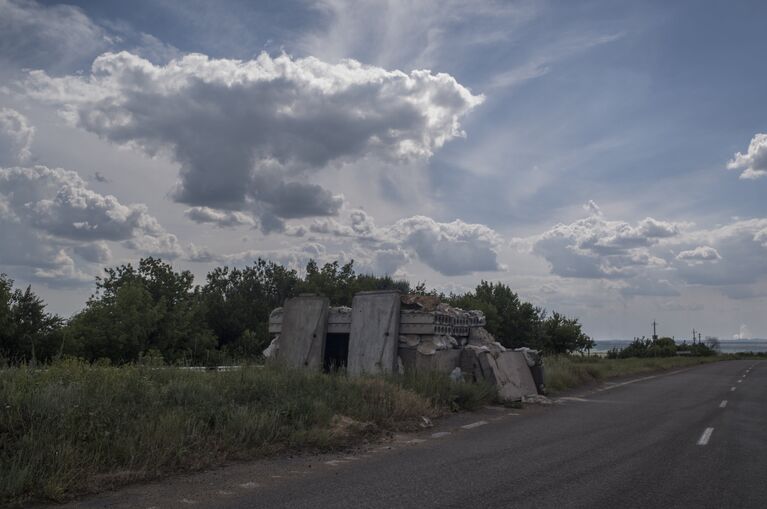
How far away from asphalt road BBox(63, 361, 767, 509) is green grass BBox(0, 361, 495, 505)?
1.65 feet

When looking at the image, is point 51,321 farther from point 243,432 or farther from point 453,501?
point 453,501

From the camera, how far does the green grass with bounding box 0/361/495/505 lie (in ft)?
22.1

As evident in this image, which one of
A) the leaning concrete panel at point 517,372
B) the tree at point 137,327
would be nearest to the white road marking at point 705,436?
the leaning concrete panel at point 517,372

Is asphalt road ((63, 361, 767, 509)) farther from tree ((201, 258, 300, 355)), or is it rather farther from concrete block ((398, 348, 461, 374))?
tree ((201, 258, 300, 355))

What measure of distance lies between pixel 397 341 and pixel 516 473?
31.7 feet

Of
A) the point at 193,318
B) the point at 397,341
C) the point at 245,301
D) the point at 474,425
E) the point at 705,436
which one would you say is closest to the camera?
the point at 705,436

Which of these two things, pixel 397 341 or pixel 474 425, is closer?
pixel 474 425

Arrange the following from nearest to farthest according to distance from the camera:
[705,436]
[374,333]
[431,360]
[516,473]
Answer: [516,473] → [705,436] → [431,360] → [374,333]

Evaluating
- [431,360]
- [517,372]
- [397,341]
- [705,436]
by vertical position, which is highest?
[397,341]

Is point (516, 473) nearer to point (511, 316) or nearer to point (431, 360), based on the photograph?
point (431, 360)

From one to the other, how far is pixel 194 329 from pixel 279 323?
720 inches

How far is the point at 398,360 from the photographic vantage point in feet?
56.6

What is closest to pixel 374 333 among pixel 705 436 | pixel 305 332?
pixel 305 332

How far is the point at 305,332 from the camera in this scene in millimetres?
19188
